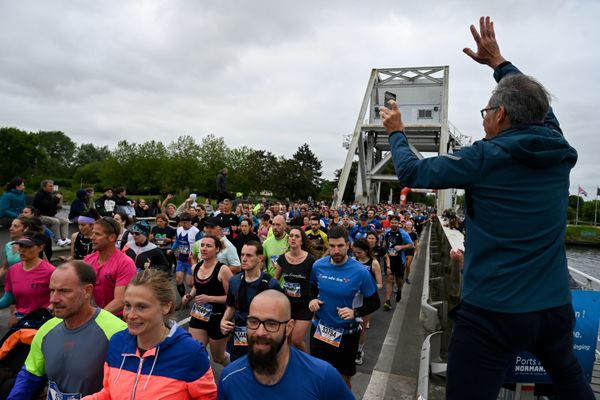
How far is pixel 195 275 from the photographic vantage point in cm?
486

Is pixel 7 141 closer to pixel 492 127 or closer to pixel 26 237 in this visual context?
pixel 26 237

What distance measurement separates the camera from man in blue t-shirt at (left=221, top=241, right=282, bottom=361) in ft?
13.5

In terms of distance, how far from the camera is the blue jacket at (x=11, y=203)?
27.6 feet

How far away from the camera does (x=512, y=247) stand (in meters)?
1.72

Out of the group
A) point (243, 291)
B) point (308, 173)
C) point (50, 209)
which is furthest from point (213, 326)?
point (308, 173)

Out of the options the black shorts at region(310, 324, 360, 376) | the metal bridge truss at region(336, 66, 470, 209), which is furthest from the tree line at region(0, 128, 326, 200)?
the black shorts at region(310, 324, 360, 376)

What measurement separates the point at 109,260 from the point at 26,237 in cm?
100

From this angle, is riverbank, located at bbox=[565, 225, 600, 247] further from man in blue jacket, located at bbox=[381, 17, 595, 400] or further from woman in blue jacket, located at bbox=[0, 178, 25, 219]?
man in blue jacket, located at bbox=[381, 17, 595, 400]

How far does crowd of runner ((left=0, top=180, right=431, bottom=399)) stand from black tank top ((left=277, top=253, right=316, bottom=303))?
0.01 metres

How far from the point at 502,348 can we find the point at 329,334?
2.59 meters

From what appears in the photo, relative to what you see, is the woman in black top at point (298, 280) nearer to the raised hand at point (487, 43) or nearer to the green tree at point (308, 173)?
the raised hand at point (487, 43)

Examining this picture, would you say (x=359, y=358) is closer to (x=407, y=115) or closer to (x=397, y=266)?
(x=397, y=266)

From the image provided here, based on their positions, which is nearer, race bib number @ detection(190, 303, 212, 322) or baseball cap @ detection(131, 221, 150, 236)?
race bib number @ detection(190, 303, 212, 322)

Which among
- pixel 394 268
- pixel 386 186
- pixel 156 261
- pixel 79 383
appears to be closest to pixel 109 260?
pixel 79 383
